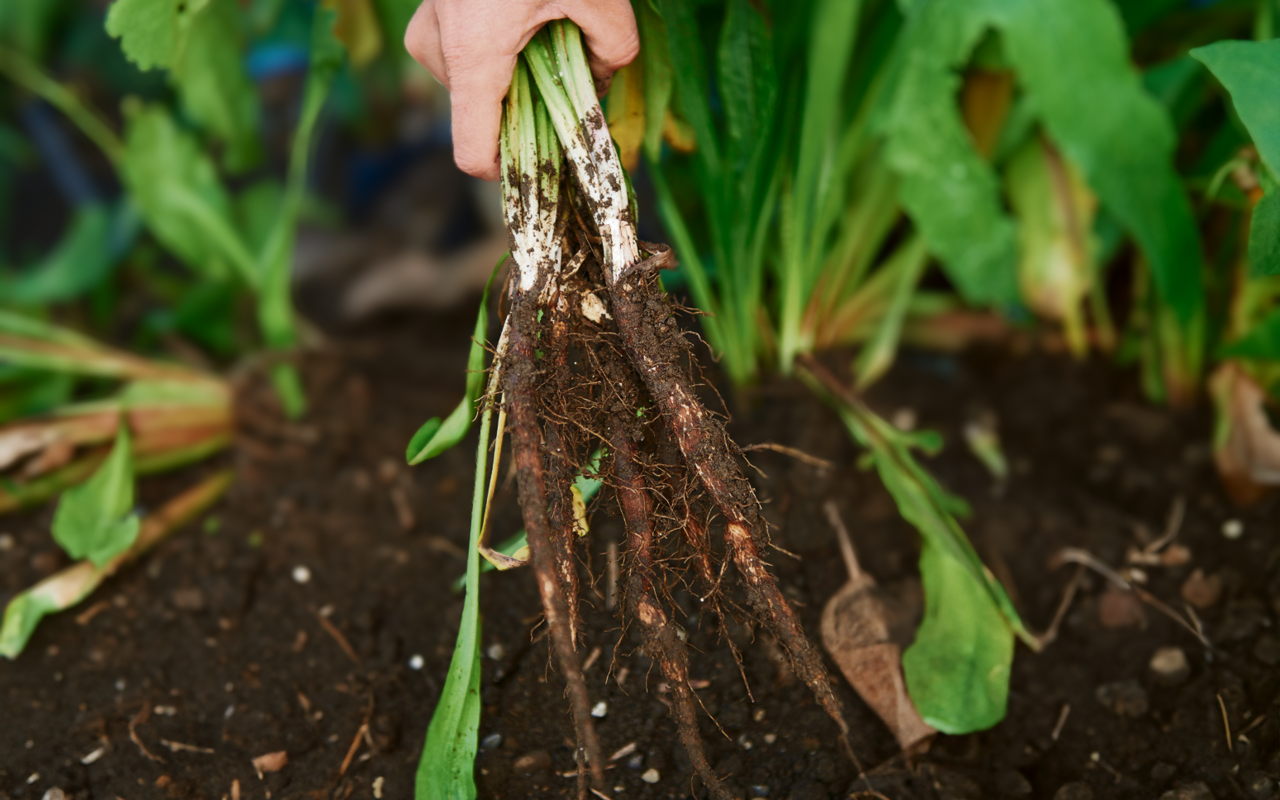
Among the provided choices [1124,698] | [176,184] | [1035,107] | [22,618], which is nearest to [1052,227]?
[1035,107]

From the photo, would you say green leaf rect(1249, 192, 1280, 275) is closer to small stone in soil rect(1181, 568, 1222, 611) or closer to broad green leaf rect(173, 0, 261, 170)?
small stone in soil rect(1181, 568, 1222, 611)

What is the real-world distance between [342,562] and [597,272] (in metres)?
0.51

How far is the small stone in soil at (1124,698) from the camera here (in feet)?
2.85

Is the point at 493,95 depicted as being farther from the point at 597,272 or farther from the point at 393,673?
the point at 393,673

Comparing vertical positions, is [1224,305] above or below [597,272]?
below

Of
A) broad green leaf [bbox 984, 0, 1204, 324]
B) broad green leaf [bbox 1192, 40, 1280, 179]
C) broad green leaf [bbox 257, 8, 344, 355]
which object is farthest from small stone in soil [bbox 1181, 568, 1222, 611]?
broad green leaf [bbox 257, 8, 344, 355]

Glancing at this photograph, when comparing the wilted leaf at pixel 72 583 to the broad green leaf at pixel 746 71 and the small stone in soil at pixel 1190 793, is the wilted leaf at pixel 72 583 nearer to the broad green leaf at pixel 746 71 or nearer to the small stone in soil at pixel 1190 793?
the broad green leaf at pixel 746 71

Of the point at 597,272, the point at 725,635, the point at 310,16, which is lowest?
the point at 725,635

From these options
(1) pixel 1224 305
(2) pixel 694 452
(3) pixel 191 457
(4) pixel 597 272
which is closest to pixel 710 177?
(4) pixel 597 272

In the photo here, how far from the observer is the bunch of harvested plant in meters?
0.75

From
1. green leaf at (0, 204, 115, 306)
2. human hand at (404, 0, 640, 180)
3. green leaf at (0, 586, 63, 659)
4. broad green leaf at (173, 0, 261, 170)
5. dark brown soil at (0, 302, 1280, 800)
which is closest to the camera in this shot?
human hand at (404, 0, 640, 180)

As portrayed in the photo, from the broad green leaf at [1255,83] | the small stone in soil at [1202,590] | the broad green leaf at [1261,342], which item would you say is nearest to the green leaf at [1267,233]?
the broad green leaf at [1255,83]

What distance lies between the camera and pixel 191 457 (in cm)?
126

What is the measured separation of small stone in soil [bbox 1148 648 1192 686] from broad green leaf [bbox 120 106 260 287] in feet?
4.12
